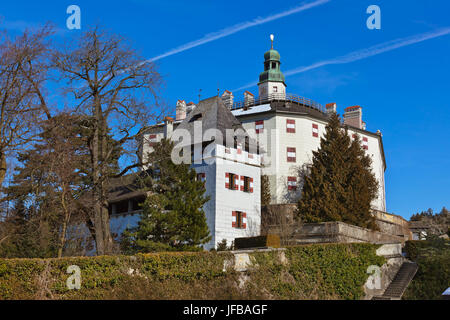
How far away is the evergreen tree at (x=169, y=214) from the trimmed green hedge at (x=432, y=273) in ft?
36.2

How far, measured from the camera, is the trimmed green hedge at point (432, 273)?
85.9 ft

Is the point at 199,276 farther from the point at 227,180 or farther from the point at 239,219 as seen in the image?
the point at 239,219

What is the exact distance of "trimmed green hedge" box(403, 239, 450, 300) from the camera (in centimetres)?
2617

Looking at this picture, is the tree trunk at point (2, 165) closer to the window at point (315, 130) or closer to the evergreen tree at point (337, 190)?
the evergreen tree at point (337, 190)

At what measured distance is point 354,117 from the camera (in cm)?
5619

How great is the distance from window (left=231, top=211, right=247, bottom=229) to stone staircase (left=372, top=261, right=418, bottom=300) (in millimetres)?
10522

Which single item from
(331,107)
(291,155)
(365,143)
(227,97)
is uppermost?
(227,97)

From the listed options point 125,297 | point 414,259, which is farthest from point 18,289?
point 414,259

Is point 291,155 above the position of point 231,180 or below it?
above

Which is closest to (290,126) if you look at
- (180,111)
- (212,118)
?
(212,118)

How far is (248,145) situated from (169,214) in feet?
40.2

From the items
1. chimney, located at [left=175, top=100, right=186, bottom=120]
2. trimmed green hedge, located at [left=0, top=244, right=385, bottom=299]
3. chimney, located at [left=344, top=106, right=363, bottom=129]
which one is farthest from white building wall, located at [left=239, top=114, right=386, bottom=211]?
trimmed green hedge, located at [left=0, top=244, right=385, bottom=299]

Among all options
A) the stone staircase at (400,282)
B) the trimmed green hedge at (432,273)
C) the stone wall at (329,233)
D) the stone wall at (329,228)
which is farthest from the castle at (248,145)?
the trimmed green hedge at (432,273)

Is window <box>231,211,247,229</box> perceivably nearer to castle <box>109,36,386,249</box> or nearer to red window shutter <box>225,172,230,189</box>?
castle <box>109,36,386,249</box>
